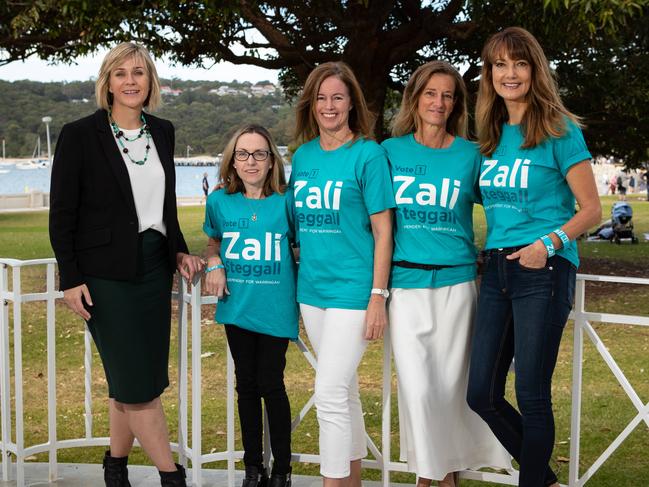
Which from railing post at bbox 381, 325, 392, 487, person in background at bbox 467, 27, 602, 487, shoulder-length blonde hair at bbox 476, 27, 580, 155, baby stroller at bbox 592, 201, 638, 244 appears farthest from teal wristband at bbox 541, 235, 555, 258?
baby stroller at bbox 592, 201, 638, 244

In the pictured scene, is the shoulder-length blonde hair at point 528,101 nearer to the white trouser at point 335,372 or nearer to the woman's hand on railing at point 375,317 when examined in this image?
the woman's hand on railing at point 375,317

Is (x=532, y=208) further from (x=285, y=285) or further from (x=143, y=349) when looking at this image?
(x=143, y=349)

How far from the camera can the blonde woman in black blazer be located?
11.2 feet

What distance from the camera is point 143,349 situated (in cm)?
356

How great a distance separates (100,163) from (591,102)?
436 inches

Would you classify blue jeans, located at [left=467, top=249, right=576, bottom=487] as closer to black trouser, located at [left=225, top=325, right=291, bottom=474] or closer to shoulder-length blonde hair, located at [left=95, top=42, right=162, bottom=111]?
black trouser, located at [left=225, top=325, right=291, bottom=474]

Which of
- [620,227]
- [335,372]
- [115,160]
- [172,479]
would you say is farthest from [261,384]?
[620,227]

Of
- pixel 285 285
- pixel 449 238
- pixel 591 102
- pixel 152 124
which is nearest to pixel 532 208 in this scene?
pixel 449 238

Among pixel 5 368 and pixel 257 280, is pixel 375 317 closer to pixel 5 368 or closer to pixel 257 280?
pixel 257 280

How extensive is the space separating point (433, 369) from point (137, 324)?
1.27 m

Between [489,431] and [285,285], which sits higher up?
[285,285]

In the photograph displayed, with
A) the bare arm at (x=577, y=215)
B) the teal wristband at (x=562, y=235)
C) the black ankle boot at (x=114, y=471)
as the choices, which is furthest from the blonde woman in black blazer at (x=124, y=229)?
the teal wristband at (x=562, y=235)

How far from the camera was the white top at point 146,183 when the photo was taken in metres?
3.50

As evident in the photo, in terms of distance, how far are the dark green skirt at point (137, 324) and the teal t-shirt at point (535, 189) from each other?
144 cm
